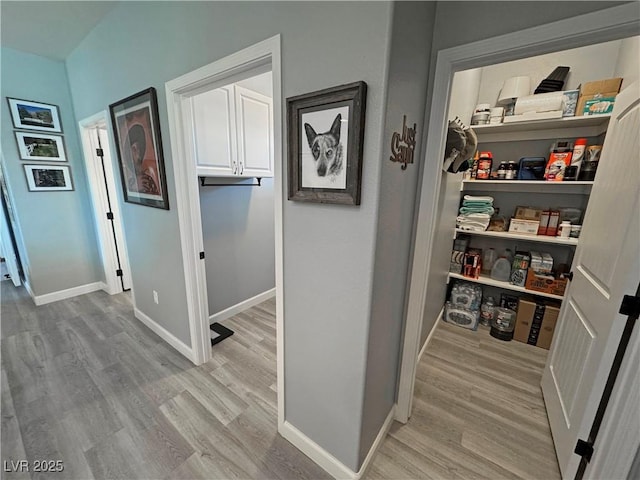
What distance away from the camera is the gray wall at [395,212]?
2.98ft

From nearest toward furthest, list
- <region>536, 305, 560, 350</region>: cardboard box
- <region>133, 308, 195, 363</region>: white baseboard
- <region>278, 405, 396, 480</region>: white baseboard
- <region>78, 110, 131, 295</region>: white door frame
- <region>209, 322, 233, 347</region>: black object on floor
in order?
<region>278, 405, 396, 480</region>: white baseboard < <region>133, 308, 195, 363</region>: white baseboard < <region>536, 305, 560, 350</region>: cardboard box < <region>209, 322, 233, 347</region>: black object on floor < <region>78, 110, 131, 295</region>: white door frame

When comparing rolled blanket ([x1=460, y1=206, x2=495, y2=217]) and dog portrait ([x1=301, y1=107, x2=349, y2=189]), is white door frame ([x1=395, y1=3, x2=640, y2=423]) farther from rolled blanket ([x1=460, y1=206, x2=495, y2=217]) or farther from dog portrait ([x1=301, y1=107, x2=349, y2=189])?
rolled blanket ([x1=460, y1=206, x2=495, y2=217])

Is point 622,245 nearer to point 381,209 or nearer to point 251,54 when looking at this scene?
point 381,209

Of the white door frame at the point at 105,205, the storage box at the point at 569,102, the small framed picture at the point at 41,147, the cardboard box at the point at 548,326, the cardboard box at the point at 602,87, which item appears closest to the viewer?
the cardboard box at the point at 602,87

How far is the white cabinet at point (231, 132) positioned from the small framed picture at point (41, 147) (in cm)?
213

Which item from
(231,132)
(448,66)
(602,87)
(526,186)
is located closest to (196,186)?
(231,132)

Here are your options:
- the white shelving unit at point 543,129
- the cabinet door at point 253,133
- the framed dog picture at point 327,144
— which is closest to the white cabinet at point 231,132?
the cabinet door at point 253,133

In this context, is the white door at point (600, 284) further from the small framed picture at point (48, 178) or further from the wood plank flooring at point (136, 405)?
the small framed picture at point (48, 178)

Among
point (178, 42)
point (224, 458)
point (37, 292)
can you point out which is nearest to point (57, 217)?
point (37, 292)

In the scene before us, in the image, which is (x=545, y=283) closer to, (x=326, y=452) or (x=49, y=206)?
(x=326, y=452)

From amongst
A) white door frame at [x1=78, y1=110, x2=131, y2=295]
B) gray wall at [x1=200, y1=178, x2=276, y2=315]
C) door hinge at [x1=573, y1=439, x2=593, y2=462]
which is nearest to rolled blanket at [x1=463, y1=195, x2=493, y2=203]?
door hinge at [x1=573, y1=439, x2=593, y2=462]

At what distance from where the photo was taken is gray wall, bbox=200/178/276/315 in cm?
247

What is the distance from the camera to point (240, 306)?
9.39ft

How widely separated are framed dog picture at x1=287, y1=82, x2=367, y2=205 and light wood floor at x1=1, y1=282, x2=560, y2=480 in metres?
1.42
